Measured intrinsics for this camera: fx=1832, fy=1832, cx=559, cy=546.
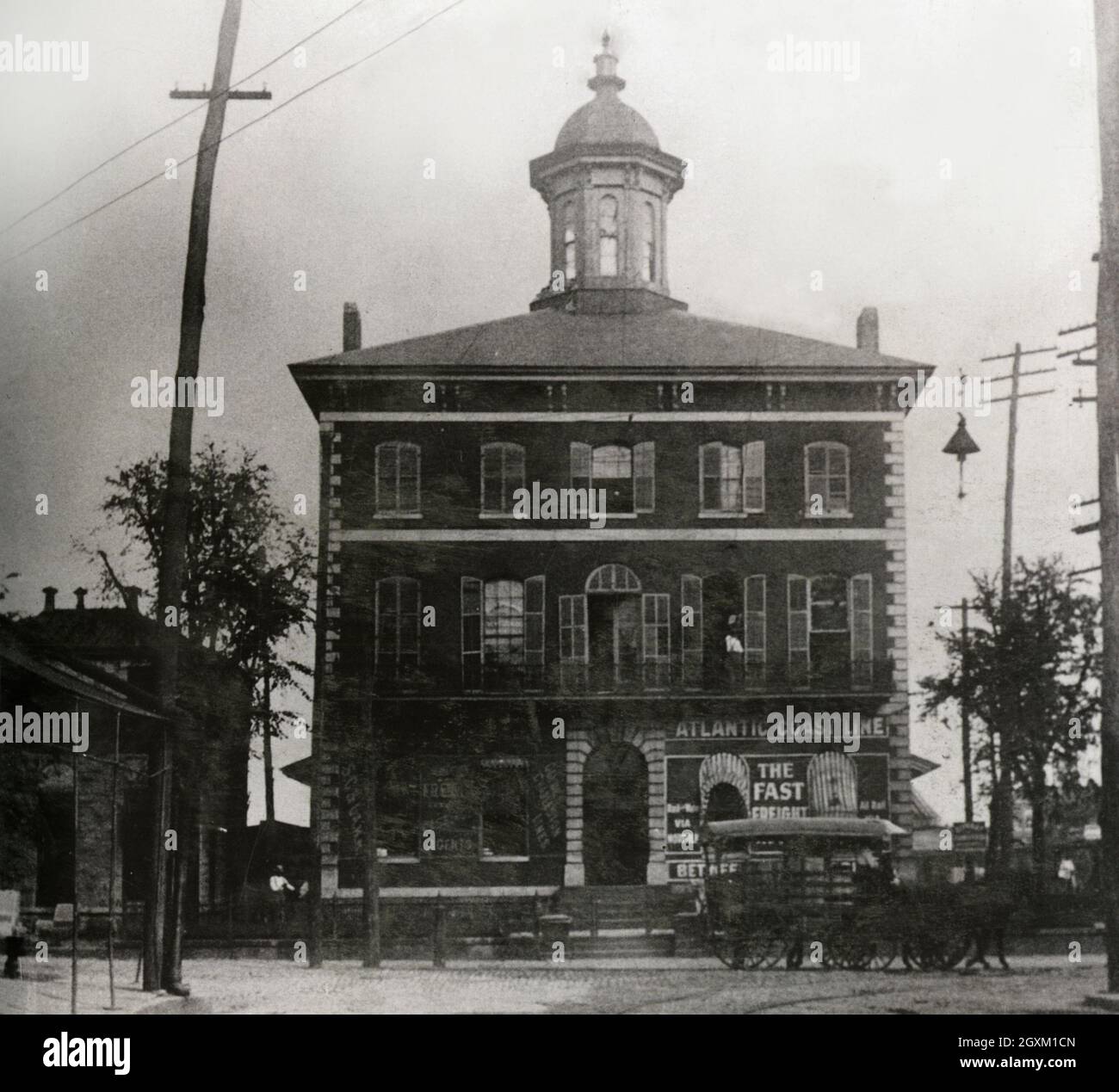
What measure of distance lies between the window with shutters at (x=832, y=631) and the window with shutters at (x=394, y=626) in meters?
2.87

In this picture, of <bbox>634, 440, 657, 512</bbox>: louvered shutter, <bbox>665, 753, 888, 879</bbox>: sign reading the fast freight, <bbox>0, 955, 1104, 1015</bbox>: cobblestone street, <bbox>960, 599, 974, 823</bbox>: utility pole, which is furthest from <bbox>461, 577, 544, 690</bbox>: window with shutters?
<bbox>960, 599, 974, 823</bbox>: utility pole

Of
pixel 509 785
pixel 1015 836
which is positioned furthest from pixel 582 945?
pixel 1015 836

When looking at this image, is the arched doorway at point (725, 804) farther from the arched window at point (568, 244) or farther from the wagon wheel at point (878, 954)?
the arched window at point (568, 244)

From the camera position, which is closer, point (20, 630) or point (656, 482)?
point (20, 630)

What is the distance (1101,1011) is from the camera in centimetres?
1277

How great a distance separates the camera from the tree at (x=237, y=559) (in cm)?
1354

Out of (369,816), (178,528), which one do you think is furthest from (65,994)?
(178,528)

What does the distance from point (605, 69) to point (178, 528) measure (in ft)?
15.0

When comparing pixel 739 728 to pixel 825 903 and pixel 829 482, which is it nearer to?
pixel 825 903

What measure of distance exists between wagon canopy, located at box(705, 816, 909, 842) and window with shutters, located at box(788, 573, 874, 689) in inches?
43.1

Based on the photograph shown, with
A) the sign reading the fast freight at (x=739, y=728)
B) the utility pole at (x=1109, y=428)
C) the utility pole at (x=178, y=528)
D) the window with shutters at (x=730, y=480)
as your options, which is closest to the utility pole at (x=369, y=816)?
the utility pole at (x=178, y=528)

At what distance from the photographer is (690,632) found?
45.9 ft

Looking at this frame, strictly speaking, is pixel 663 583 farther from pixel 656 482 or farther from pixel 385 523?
pixel 385 523
